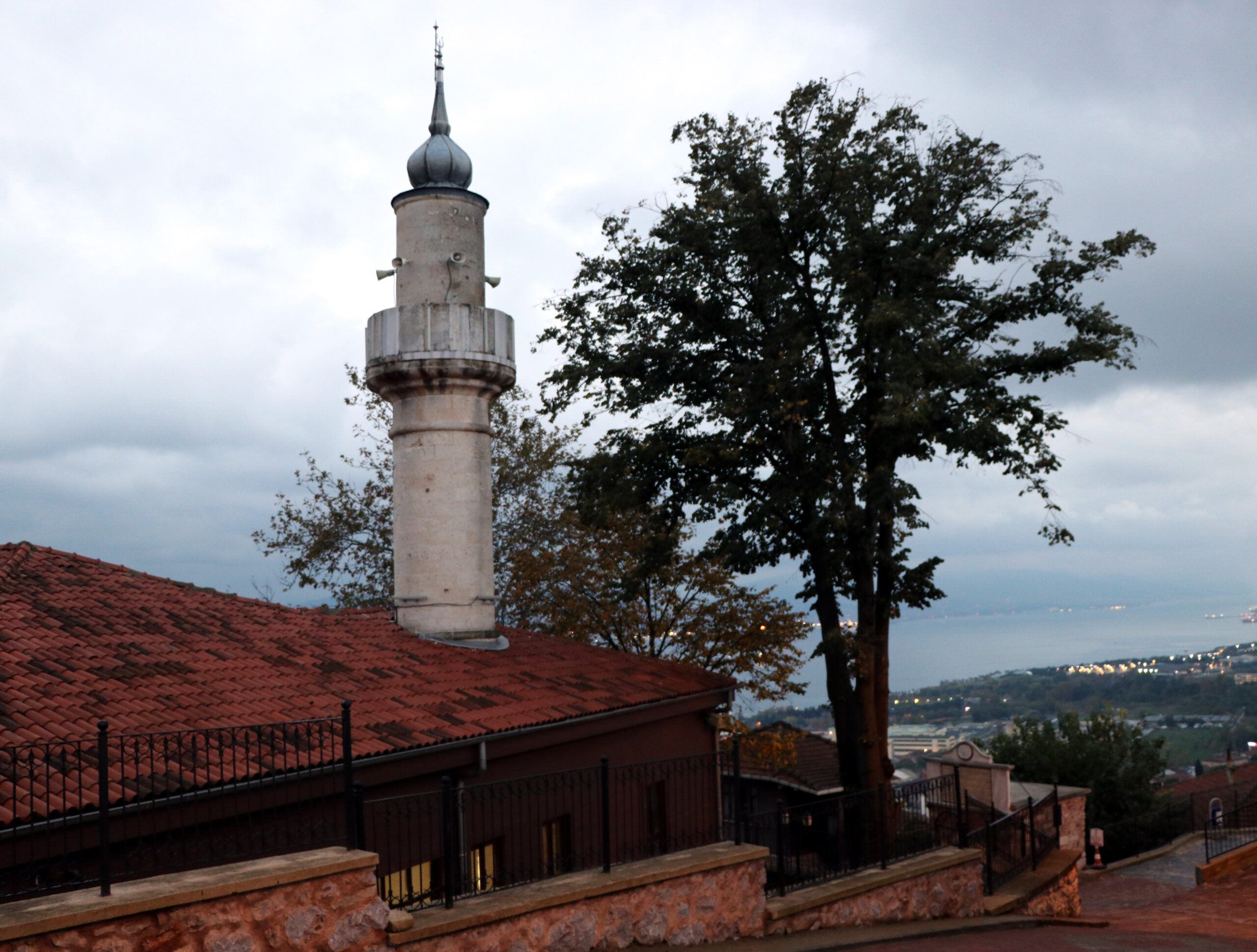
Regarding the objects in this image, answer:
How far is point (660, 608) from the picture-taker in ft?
84.6

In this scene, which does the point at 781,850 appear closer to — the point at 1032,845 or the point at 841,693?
the point at 1032,845

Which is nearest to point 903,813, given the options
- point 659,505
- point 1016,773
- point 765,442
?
point 765,442

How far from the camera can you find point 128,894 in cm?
696

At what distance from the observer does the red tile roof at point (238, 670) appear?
1026 centimetres

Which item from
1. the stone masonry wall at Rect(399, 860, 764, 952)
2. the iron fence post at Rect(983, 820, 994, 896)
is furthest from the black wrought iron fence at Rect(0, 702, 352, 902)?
the iron fence post at Rect(983, 820, 994, 896)

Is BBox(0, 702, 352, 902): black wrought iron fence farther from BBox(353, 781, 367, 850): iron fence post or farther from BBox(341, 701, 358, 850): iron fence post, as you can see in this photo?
BBox(353, 781, 367, 850): iron fence post

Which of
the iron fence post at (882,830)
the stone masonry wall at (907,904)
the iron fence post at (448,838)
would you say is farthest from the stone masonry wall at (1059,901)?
the iron fence post at (448,838)

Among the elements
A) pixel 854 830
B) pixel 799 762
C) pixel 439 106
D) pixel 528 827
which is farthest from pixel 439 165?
pixel 799 762

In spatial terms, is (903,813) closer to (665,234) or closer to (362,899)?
(362,899)

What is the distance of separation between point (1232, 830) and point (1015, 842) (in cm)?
1313

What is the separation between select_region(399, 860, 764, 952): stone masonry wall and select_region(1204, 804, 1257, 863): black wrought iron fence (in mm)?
18452

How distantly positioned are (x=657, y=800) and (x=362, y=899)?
337 inches

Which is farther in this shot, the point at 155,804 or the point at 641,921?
the point at 641,921

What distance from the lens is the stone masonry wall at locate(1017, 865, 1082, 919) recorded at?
15.9 meters
